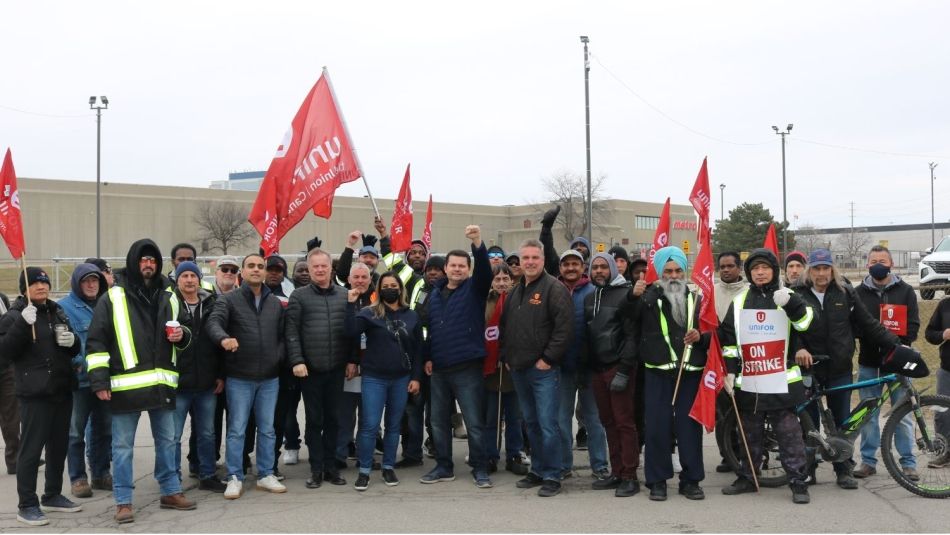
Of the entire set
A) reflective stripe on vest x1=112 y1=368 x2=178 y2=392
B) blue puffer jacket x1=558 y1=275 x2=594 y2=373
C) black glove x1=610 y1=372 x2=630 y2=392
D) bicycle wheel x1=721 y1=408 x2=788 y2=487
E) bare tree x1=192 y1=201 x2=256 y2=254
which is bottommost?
bicycle wheel x1=721 y1=408 x2=788 y2=487

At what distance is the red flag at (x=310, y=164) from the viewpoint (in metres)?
9.69

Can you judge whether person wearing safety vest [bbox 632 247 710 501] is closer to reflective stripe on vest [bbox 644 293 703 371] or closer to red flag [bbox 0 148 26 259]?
reflective stripe on vest [bbox 644 293 703 371]

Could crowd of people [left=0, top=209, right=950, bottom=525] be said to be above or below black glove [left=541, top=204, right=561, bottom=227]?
below

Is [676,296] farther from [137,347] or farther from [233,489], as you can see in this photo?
[137,347]

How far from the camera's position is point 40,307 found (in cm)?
700

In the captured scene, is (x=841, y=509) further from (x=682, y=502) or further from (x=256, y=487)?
(x=256, y=487)

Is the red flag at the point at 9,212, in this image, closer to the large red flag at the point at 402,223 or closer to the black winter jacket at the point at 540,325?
the large red flag at the point at 402,223

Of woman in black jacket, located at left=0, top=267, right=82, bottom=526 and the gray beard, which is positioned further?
the gray beard

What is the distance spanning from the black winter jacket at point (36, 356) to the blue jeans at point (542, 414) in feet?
12.4

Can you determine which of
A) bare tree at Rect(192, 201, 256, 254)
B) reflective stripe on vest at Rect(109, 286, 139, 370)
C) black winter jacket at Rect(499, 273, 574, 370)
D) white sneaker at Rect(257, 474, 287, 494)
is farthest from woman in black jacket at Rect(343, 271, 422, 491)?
bare tree at Rect(192, 201, 256, 254)

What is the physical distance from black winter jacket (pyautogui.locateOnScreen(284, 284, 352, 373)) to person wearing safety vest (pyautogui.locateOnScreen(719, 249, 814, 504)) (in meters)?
3.45

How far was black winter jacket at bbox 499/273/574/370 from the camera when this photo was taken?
7258mm

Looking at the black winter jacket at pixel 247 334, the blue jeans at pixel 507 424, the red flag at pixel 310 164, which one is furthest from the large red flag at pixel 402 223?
the black winter jacket at pixel 247 334

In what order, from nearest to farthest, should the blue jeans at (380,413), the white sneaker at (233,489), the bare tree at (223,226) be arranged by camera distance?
the white sneaker at (233,489) → the blue jeans at (380,413) → the bare tree at (223,226)
